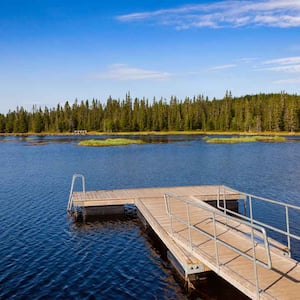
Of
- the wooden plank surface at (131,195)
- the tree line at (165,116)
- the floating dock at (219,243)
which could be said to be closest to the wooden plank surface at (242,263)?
the floating dock at (219,243)

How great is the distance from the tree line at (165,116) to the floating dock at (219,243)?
328 feet

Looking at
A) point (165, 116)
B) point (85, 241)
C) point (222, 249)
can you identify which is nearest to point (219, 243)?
point (222, 249)

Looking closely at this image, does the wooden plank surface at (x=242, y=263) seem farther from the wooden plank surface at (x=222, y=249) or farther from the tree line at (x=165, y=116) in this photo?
the tree line at (x=165, y=116)

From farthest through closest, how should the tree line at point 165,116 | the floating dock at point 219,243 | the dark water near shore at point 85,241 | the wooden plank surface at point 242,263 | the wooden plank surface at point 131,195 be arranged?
the tree line at point 165,116 < the wooden plank surface at point 131,195 < the dark water near shore at point 85,241 < the floating dock at point 219,243 < the wooden plank surface at point 242,263

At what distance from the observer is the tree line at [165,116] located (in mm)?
121125

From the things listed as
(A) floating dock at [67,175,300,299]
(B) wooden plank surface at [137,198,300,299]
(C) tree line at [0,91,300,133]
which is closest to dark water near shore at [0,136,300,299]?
(A) floating dock at [67,175,300,299]

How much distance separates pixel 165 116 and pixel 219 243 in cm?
13162

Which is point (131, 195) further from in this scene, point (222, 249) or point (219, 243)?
point (222, 249)

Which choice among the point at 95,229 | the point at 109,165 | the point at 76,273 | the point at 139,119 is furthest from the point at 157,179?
the point at 139,119

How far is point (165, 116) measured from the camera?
5640 inches

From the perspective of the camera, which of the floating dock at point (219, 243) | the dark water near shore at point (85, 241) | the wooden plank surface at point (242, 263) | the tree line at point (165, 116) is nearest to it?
the wooden plank surface at point (242, 263)

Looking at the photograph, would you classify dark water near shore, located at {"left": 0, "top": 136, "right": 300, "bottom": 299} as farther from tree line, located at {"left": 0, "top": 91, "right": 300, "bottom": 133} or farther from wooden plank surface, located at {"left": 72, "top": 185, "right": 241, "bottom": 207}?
tree line, located at {"left": 0, "top": 91, "right": 300, "bottom": 133}

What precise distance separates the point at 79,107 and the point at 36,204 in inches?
5535

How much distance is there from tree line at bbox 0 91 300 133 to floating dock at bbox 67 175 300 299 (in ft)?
328
